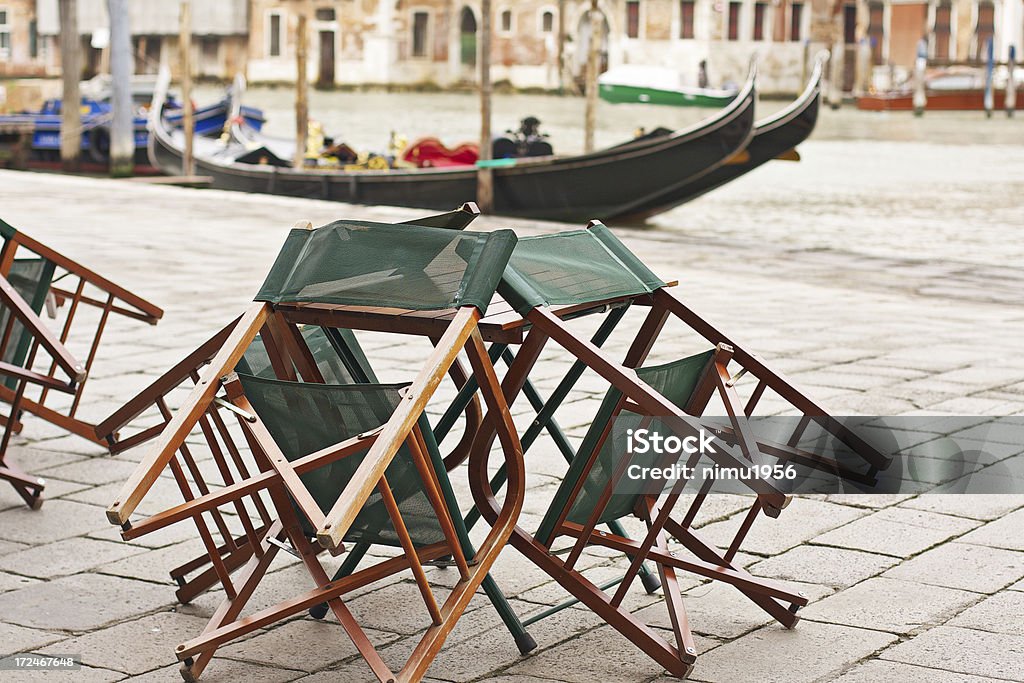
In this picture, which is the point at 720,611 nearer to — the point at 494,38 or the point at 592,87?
the point at 592,87

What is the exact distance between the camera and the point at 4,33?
45.5m

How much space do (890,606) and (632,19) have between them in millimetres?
39816

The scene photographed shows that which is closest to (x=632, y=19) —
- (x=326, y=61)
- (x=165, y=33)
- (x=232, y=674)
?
(x=326, y=61)

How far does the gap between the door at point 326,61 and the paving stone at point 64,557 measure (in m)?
45.1

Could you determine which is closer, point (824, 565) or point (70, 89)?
point (824, 565)

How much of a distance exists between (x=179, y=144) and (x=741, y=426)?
52.1ft

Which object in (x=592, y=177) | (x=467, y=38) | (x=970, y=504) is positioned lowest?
(x=592, y=177)

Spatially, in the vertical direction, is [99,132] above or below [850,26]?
below

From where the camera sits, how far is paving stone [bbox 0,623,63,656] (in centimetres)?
237

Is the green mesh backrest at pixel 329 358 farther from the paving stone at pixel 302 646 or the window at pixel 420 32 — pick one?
the window at pixel 420 32

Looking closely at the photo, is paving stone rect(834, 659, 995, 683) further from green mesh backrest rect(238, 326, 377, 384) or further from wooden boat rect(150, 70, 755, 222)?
wooden boat rect(150, 70, 755, 222)

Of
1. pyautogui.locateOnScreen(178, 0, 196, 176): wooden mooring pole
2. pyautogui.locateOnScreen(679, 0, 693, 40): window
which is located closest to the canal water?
pyautogui.locateOnScreen(178, 0, 196, 176): wooden mooring pole

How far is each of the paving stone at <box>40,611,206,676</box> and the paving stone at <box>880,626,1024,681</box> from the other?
3.80ft

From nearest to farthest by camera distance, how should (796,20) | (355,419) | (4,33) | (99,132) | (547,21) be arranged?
1. (355,419)
2. (99,132)
3. (547,21)
4. (4,33)
5. (796,20)
